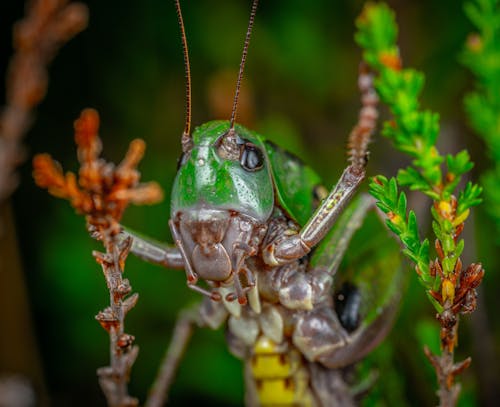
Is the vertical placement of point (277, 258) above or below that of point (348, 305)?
above

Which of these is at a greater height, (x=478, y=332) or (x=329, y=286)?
(x=329, y=286)

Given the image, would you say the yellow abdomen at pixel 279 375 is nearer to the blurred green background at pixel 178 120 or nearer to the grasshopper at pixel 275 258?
the grasshopper at pixel 275 258

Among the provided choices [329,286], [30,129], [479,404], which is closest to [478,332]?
[479,404]

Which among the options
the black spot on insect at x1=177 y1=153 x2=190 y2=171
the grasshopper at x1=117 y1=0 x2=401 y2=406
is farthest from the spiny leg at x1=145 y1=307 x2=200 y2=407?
the black spot on insect at x1=177 y1=153 x2=190 y2=171

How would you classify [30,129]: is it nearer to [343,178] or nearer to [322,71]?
[322,71]

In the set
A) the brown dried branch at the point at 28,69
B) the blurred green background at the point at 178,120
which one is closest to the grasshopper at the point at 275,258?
the brown dried branch at the point at 28,69

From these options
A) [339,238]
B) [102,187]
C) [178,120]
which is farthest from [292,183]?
[178,120]

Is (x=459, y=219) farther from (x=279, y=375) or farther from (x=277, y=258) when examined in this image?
(x=279, y=375)

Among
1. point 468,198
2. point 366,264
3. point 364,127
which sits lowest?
point 366,264
